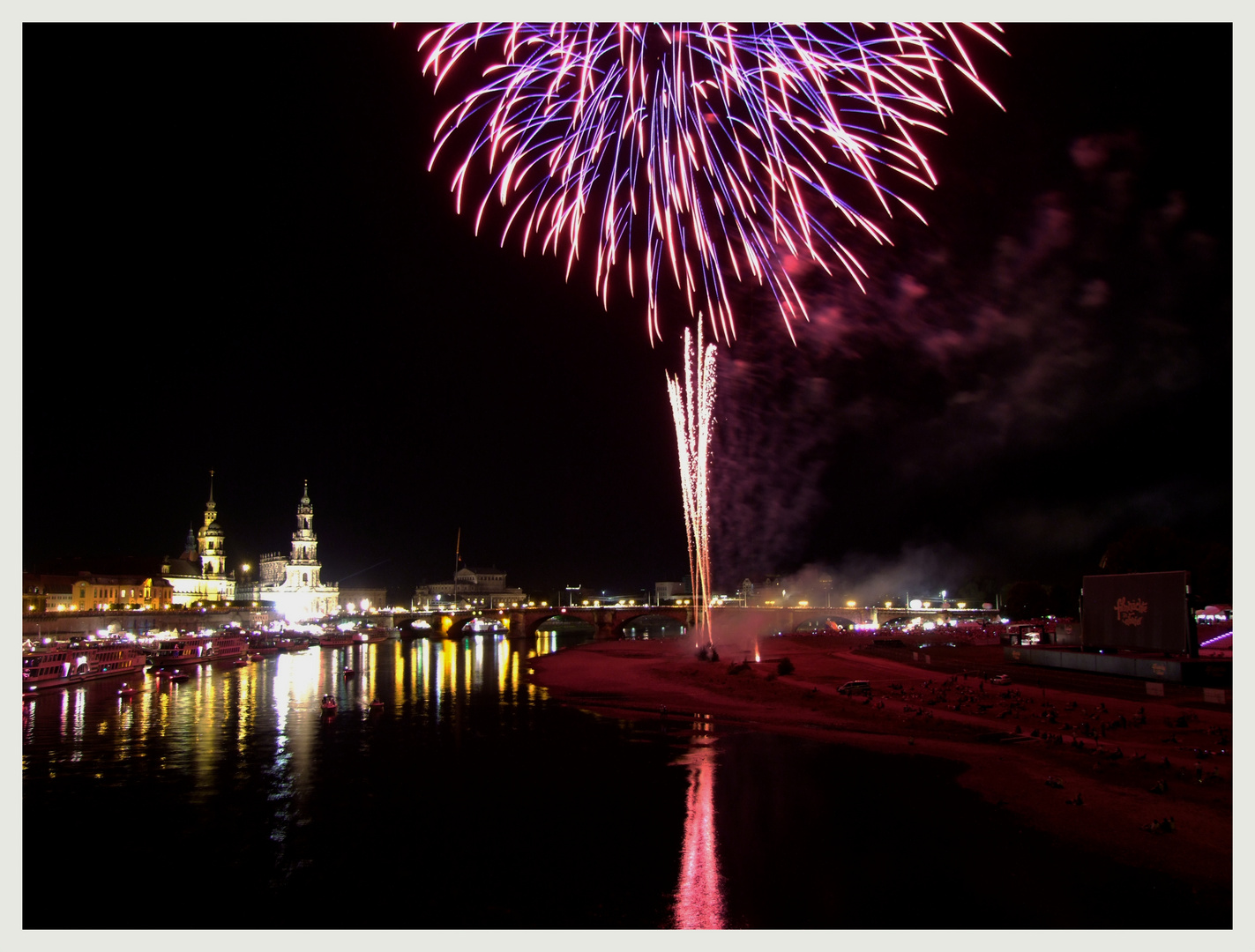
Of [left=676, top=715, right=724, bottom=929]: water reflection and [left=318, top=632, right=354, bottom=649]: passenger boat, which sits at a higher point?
[left=676, top=715, right=724, bottom=929]: water reflection

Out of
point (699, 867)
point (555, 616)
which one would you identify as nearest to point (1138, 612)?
point (699, 867)

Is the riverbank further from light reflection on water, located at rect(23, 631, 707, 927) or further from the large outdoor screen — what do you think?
light reflection on water, located at rect(23, 631, 707, 927)

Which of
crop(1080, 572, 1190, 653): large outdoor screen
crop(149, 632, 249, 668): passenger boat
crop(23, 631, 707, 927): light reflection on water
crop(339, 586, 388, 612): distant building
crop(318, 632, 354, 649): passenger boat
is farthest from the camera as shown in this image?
crop(339, 586, 388, 612): distant building

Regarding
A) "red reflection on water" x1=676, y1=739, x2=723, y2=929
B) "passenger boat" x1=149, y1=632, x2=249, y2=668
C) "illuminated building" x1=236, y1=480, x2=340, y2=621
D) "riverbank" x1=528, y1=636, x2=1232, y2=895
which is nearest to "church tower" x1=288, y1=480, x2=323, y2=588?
"illuminated building" x1=236, y1=480, x2=340, y2=621

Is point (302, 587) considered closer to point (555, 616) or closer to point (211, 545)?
point (211, 545)

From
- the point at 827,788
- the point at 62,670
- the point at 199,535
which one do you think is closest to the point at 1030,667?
the point at 827,788

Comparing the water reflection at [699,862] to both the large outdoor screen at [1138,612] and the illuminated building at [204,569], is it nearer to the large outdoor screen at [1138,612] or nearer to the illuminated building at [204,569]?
the large outdoor screen at [1138,612]
